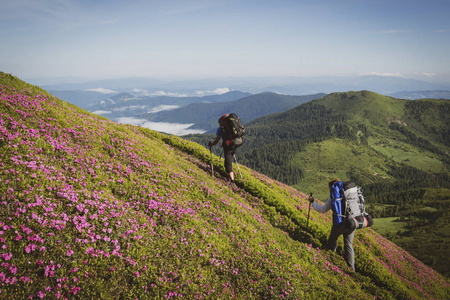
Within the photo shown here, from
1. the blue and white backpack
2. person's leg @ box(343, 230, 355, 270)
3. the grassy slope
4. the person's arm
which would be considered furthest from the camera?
person's leg @ box(343, 230, 355, 270)

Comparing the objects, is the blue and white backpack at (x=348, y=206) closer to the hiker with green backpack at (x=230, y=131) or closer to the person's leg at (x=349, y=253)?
the person's leg at (x=349, y=253)

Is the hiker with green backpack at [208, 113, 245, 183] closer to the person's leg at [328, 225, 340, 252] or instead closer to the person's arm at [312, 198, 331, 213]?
the person's arm at [312, 198, 331, 213]

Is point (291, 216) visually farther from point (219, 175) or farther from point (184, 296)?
point (184, 296)

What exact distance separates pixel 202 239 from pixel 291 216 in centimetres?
746

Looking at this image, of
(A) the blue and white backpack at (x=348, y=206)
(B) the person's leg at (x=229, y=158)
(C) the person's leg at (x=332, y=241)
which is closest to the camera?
(A) the blue and white backpack at (x=348, y=206)

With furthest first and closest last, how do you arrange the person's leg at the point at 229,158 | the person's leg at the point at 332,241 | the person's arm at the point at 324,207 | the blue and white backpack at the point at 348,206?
1. the person's leg at the point at 229,158
2. the person's leg at the point at 332,241
3. the person's arm at the point at 324,207
4. the blue and white backpack at the point at 348,206

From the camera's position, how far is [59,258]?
22.7ft

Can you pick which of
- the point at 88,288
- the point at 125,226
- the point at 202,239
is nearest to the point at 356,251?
the point at 202,239

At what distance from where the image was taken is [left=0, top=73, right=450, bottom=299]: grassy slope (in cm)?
695

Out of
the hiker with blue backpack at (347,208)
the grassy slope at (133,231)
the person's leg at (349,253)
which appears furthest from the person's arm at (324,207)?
the grassy slope at (133,231)

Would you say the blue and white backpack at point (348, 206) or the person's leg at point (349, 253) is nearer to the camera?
the blue and white backpack at point (348, 206)

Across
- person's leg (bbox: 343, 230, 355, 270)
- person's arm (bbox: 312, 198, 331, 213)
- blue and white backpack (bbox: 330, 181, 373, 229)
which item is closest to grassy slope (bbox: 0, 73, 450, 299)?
person's leg (bbox: 343, 230, 355, 270)

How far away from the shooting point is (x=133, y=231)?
8.71m

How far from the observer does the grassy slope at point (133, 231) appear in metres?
6.95
